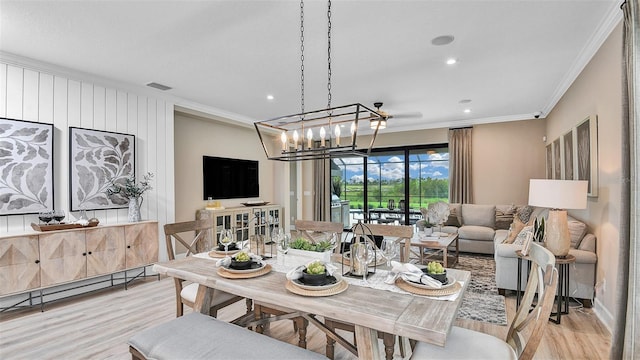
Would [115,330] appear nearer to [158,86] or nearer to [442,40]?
[158,86]

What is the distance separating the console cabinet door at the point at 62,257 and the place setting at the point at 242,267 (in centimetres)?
237

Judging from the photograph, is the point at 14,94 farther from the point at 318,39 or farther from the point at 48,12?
the point at 318,39

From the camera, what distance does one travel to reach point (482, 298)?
Result: 348 centimetres

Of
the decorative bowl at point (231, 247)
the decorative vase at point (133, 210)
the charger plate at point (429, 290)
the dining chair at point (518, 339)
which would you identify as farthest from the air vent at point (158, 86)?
the dining chair at point (518, 339)

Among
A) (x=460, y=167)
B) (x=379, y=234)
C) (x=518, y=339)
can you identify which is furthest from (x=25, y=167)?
(x=460, y=167)

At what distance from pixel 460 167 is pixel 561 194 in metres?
3.74

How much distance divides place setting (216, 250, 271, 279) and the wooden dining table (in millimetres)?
36

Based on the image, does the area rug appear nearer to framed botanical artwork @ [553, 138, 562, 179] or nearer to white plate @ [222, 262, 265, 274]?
white plate @ [222, 262, 265, 274]

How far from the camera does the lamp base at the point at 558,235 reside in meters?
2.90

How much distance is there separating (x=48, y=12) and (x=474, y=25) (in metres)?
3.43

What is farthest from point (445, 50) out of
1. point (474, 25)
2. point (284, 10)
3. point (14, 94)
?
point (14, 94)

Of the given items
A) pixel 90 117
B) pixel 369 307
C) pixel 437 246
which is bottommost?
pixel 437 246

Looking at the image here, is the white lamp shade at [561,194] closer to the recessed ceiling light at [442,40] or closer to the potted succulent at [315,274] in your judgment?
the recessed ceiling light at [442,40]

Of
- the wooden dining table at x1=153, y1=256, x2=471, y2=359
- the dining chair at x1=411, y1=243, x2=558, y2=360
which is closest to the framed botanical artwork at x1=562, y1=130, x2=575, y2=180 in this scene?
the dining chair at x1=411, y1=243, x2=558, y2=360
